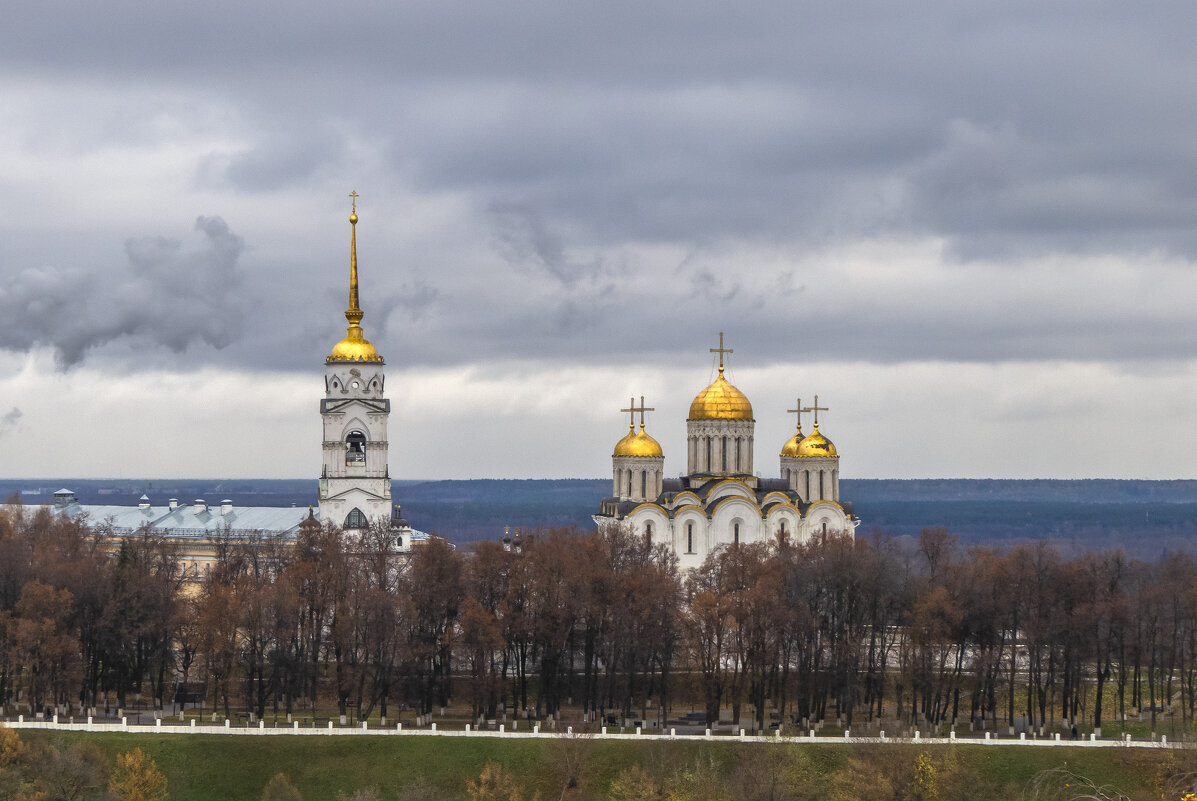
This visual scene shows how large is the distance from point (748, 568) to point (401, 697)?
1381 cm

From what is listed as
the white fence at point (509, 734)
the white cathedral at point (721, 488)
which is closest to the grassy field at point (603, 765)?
the white fence at point (509, 734)

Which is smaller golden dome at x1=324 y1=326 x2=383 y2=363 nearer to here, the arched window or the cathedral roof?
the arched window

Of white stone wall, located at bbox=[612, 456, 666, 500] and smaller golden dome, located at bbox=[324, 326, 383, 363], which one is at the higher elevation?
smaller golden dome, located at bbox=[324, 326, 383, 363]

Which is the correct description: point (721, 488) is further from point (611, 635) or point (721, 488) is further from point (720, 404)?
point (611, 635)

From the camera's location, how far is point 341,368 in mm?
88875

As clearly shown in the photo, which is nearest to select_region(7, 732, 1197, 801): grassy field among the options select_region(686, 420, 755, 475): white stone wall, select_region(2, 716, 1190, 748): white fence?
select_region(2, 716, 1190, 748): white fence

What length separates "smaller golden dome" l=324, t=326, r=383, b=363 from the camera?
88.8 m

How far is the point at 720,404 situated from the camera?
3477 inches

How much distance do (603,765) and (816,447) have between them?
30.3 metres

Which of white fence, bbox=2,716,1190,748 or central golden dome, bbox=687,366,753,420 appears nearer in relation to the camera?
white fence, bbox=2,716,1190,748

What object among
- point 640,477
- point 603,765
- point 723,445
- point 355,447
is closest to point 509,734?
point 603,765

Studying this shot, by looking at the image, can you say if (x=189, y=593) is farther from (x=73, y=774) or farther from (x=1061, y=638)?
(x=1061, y=638)

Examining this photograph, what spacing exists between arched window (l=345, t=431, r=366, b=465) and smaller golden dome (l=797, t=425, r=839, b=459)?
19.6m

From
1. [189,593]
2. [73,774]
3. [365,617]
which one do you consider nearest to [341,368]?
[189,593]
